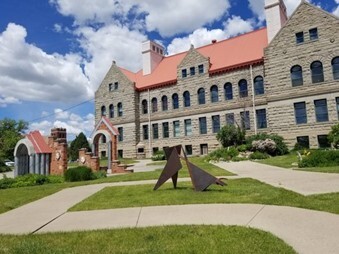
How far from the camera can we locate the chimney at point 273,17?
113 feet

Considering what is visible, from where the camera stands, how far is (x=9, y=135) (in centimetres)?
6925

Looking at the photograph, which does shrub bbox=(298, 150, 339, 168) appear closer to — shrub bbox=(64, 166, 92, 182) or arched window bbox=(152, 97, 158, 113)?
shrub bbox=(64, 166, 92, 182)

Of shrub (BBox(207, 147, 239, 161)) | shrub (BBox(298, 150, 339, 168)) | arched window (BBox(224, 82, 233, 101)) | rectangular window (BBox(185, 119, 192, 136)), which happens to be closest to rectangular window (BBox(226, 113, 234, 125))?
arched window (BBox(224, 82, 233, 101))

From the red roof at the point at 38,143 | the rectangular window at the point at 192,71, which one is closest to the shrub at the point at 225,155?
the red roof at the point at 38,143

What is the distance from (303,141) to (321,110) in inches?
134

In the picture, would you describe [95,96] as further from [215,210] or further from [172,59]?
[215,210]

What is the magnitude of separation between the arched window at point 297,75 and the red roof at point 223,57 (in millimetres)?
3652

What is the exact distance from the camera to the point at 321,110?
29781 millimetres

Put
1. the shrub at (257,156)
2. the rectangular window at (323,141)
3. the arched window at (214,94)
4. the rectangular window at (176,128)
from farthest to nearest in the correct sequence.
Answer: the rectangular window at (176,128)
the arched window at (214,94)
the rectangular window at (323,141)
the shrub at (257,156)

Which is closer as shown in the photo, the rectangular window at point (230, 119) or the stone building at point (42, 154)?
the stone building at point (42, 154)

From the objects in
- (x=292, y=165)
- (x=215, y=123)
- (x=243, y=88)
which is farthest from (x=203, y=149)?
(x=292, y=165)

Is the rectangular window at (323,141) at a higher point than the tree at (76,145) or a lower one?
lower

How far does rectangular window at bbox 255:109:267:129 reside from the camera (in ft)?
110

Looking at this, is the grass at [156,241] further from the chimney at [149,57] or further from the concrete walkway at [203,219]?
the chimney at [149,57]
